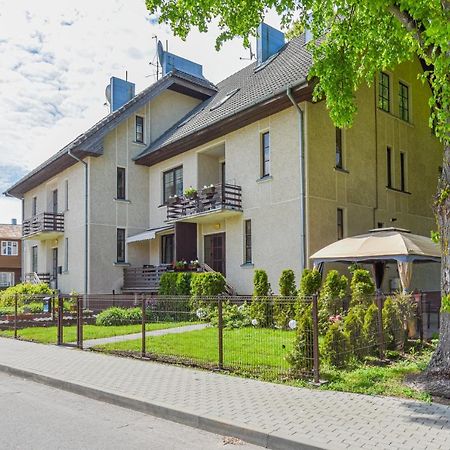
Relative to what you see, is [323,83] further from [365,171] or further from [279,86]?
[365,171]

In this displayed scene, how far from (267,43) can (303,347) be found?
19.4 meters

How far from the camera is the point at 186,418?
612cm

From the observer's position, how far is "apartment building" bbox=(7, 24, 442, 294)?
17234mm

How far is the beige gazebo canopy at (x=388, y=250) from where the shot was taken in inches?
503

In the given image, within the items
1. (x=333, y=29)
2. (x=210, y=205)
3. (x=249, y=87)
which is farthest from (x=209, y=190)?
(x=333, y=29)

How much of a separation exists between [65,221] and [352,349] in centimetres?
2020

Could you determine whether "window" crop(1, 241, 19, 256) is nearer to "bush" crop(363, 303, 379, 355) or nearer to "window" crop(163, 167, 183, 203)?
"window" crop(163, 167, 183, 203)

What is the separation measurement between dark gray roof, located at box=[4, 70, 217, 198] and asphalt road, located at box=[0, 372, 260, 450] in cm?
1678

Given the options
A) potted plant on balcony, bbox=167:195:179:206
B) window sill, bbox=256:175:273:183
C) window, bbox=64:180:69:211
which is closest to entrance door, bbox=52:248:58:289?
window, bbox=64:180:69:211

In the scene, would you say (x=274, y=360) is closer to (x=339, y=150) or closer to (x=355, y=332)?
(x=355, y=332)

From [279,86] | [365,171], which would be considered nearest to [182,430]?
[279,86]

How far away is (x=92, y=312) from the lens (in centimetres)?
1391

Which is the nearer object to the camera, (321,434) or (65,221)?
(321,434)

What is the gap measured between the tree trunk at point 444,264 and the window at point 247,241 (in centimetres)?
1140
